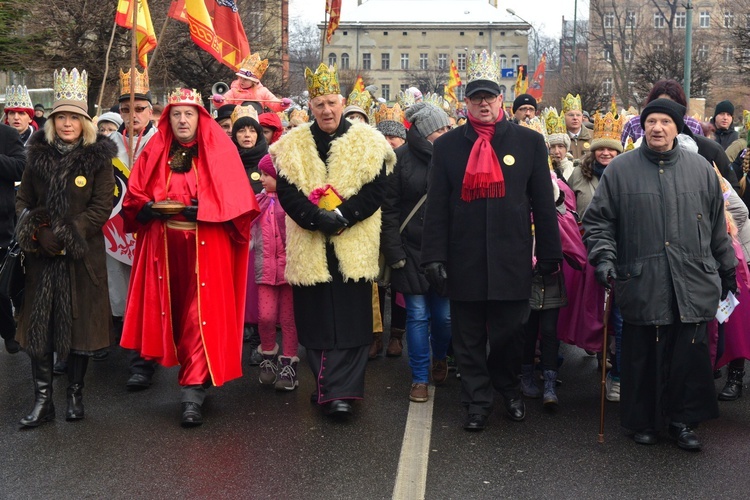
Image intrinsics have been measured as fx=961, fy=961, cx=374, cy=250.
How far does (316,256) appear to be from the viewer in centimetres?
620

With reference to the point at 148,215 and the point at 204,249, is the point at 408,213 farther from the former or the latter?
the point at 148,215

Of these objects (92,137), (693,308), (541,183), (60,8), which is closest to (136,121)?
(92,137)

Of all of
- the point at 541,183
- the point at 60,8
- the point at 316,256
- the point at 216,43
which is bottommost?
the point at 316,256

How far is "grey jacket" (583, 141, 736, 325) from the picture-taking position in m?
5.47

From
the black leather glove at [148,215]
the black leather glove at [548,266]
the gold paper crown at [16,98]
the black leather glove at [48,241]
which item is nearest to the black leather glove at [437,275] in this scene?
the black leather glove at [548,266]

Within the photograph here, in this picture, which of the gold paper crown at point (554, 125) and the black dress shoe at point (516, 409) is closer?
the black dress shoe at point (516, 409)

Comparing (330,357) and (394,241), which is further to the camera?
(394,241)

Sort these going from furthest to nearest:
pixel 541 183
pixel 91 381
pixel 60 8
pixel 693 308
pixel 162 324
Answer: pixel 60 8
pixel 91 381
pixel 162 324
pixel 541 183
pixel 693 308

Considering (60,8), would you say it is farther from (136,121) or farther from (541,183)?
(541,183)

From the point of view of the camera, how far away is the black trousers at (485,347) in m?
5.96

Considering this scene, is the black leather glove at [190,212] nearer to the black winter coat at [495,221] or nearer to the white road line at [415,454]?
the black winter coat at [495,221]

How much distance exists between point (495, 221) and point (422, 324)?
1120 mm

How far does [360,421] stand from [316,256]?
3.57ft

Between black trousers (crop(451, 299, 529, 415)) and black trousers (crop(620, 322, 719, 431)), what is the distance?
70cm
